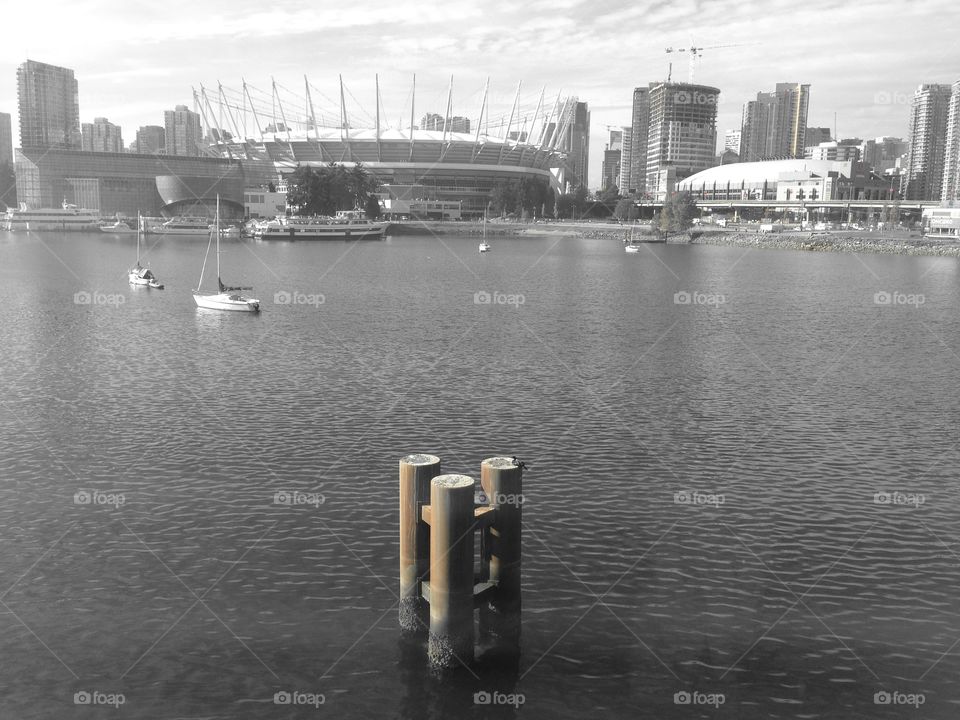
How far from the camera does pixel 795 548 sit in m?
12.5

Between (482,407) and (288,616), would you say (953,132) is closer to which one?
(482,407)

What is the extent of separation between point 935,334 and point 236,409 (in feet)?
91.7

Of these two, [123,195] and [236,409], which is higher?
[123,195]

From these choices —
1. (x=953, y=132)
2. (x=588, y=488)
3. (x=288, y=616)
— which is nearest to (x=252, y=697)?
(x=288, y=616)
